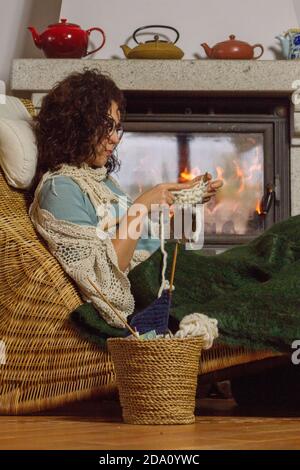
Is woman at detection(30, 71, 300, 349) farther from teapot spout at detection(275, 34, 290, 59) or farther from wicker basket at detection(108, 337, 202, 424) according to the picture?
teapot spout at detection(275, 34, 290, 59)

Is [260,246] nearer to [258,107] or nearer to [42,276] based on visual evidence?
[42,276]

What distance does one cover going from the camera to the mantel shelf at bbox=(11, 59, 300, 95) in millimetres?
3389

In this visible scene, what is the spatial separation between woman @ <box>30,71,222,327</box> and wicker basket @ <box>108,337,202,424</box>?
17 centimetres

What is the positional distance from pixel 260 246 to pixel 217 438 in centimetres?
64

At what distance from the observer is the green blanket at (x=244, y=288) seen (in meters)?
1.84

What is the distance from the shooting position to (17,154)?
2176 mm

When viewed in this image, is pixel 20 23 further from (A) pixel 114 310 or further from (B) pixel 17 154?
(A) pixel 114 310

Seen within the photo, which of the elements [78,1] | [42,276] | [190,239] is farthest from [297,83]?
[42,276]

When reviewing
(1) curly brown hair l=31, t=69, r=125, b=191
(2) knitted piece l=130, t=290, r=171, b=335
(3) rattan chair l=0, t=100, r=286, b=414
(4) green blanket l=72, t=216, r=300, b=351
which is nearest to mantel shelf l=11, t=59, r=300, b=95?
(1) curly brown hair l=31, t=69, r=125, b=191

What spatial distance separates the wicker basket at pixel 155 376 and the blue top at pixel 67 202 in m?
0.38

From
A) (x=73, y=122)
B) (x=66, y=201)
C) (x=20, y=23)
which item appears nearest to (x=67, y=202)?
(x=66, y=201)

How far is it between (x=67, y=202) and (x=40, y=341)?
0.32 m

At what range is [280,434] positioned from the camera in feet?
5.31
